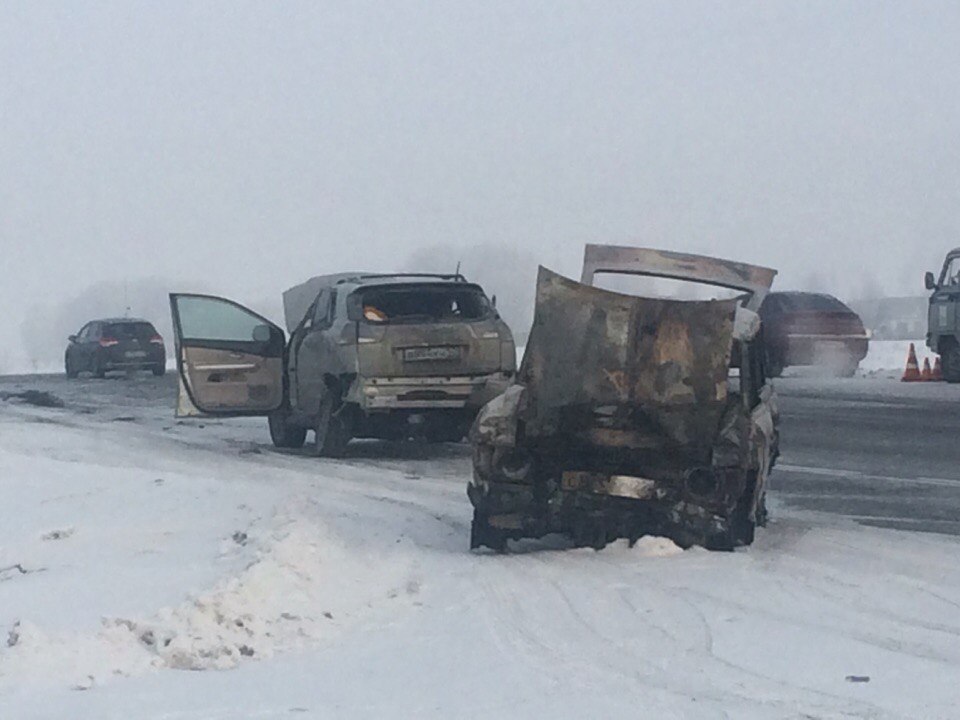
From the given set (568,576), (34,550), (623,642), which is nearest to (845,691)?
(623,642)

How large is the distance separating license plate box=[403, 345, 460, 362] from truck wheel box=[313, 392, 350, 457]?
98 centimetres

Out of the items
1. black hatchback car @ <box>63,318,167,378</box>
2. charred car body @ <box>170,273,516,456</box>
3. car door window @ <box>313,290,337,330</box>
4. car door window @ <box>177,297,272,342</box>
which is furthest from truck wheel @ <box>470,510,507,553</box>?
black hatchback car @ <box>63,318,167,378</box>

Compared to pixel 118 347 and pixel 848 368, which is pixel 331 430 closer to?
pixel 848 368

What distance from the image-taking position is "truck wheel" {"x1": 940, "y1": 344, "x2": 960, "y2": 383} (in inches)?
1045

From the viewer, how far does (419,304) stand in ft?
48.6

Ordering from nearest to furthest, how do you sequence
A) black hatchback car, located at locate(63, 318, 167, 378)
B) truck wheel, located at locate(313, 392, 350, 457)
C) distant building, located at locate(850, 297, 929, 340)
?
1. truck wheel, located at locate(313, 392, 350, 457)
2. black hatchback car, located at locate(63, 318, 167, 378)
3. distant building, located at locate(850, 297, 929, 340)

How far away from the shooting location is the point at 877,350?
41.6 m

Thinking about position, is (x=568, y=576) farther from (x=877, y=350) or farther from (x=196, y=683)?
(x=877, y=350)

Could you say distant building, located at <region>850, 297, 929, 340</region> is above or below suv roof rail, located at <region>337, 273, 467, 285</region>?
below

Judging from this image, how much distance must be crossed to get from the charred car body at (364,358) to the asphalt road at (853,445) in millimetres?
591

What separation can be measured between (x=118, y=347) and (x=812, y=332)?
16039mm

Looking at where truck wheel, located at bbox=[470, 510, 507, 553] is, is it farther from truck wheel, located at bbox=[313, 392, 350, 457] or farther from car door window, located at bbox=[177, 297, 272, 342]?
car door window, located at bbox=[177, 297, 272, 342]

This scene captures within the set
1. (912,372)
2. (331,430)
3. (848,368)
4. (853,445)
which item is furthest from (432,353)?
(848,368)

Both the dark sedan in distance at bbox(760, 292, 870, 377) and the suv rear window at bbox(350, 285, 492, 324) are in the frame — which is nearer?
the suv rear window at bbox(350, 285, 492, 324)
